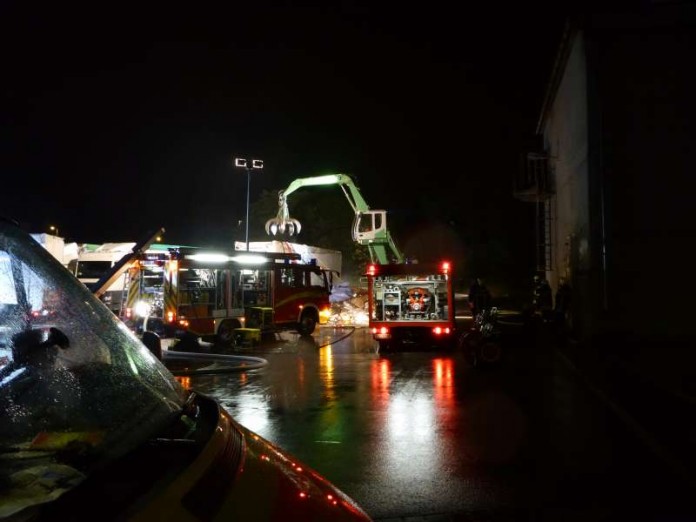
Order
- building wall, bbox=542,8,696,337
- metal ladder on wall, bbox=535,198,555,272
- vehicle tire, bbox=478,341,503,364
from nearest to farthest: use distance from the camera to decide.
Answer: vehicle tire, bbox=478,341,503,364
building wall, bbox=542,8,696,337
metal ladder on wall, bbox=535,198,555,272

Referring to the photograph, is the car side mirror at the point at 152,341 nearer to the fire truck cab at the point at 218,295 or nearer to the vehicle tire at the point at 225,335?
the fire truck cab at the point at 218,295

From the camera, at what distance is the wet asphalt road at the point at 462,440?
5336 millimetres

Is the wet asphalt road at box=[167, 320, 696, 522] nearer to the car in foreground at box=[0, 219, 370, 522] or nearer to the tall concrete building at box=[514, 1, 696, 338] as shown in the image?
the car in foreground at box=[0, 219, 370, 522]

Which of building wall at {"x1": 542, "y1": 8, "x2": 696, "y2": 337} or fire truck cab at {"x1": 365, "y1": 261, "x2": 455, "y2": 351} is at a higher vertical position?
building wall at {"x1": 542, "y1": 8, "x2": 696, "y2": 337}

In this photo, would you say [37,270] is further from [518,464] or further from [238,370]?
[238,370]

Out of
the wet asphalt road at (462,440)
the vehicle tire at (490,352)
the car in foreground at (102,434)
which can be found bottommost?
the wet asphalt road at (462,440)

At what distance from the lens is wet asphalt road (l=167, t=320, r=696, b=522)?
5.34 metres

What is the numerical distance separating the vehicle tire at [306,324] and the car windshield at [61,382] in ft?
65.6

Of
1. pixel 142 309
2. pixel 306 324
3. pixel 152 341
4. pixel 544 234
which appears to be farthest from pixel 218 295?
pixel 544 234

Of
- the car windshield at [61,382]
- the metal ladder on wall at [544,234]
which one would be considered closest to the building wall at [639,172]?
the metal ladder on wall at [544,234]

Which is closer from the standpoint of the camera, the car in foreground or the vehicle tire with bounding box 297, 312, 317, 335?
the car in foreground

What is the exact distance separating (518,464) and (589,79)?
1358 cm

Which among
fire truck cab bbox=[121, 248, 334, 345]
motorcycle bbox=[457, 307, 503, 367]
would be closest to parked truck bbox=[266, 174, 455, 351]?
motorcycle bbox=[457, 307, 503, 367]

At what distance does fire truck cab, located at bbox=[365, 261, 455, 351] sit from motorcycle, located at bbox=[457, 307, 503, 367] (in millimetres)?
3081
